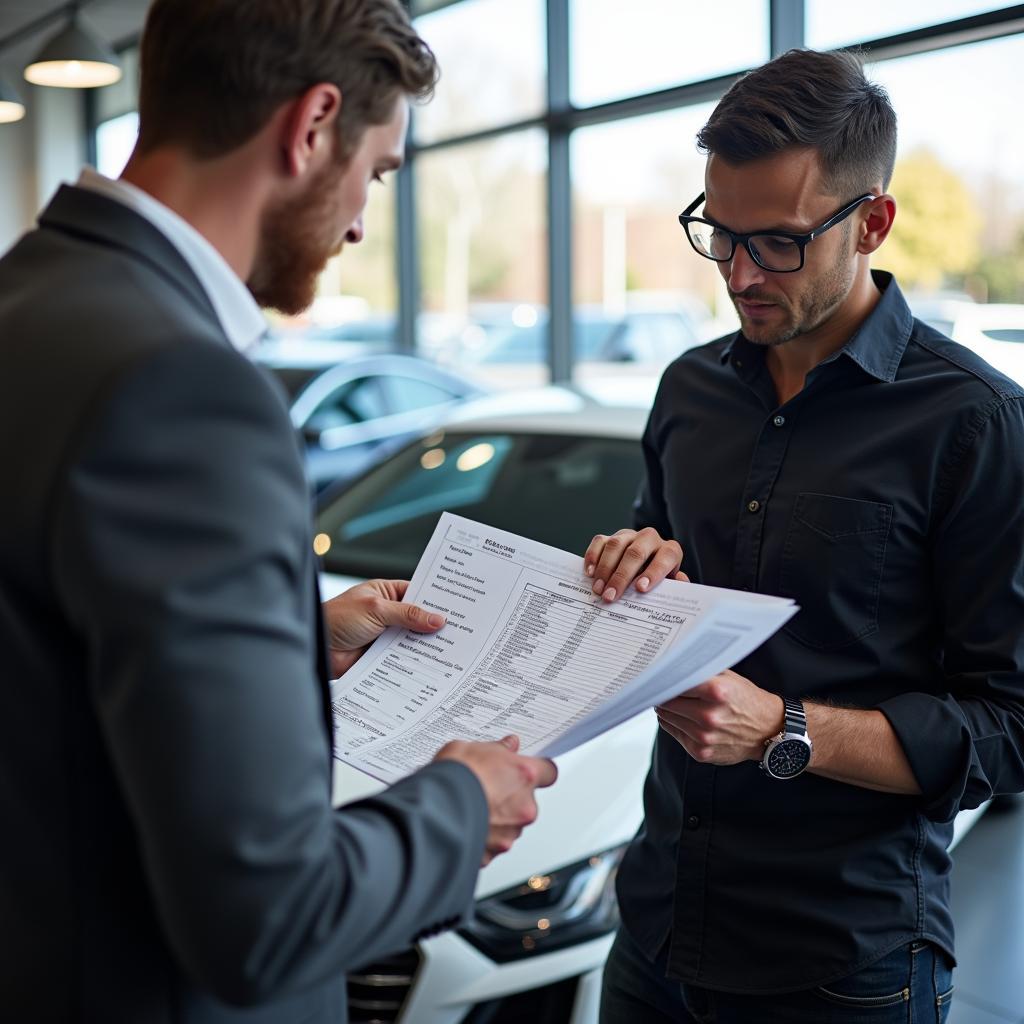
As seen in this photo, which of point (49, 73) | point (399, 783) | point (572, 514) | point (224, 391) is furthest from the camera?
point (49, 73)

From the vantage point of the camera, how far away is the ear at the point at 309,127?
0.91m

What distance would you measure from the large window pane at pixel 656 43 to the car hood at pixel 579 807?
12.9 feet

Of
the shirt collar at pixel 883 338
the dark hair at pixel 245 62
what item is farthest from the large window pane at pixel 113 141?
the dark hair at pixel 245 62

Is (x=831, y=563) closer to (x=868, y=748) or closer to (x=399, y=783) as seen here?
(x=868, y=748)

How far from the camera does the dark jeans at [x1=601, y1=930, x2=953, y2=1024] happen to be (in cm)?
136

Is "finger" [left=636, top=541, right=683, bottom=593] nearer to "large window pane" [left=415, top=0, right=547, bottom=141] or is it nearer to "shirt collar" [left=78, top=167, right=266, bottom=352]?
"shirt collar" [left=78, top=167, right=266, bottom=352]

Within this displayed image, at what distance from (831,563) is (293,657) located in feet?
2.65

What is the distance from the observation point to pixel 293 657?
78 cm

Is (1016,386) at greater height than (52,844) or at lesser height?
greater

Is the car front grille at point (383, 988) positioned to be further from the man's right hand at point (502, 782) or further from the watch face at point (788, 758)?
the man's right hand at point (502, 782)

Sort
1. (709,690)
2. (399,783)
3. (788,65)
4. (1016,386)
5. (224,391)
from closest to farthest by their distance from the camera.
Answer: (224,391)
(399,783)
(709,690)
(1016,386)
(788,65)

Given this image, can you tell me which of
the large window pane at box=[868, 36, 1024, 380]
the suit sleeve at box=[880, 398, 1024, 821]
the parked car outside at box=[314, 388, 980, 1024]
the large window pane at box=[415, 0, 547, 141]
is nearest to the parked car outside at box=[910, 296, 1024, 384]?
the large window pane at box=[868, 36, 1024, 380]

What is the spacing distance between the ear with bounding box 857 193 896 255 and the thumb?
2.38 feet

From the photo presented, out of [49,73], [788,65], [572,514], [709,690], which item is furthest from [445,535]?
[49,73]
